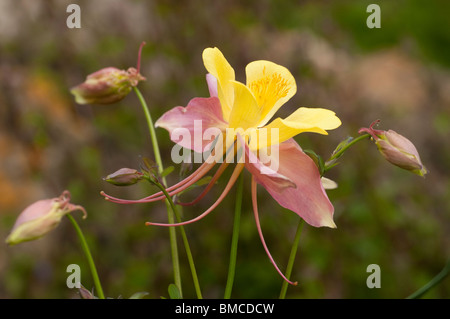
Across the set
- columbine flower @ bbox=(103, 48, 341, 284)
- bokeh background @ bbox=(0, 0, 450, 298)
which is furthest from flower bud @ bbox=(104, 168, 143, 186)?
bokeh background @ bbox=(0, 0, 450, 298)

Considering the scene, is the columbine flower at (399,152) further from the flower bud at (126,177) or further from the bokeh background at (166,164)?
the bokeh background at (166,164)

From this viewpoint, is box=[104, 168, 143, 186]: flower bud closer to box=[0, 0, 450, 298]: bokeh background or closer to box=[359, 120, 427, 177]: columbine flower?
box=[359, 120, 427, 177]: columbine flower

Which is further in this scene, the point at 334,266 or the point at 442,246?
the point at 442,246

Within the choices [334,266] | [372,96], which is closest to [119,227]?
[334,266]

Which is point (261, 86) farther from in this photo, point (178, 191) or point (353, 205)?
point (353, 205)

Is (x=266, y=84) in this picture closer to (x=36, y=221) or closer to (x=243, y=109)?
(x=243, y=109)
